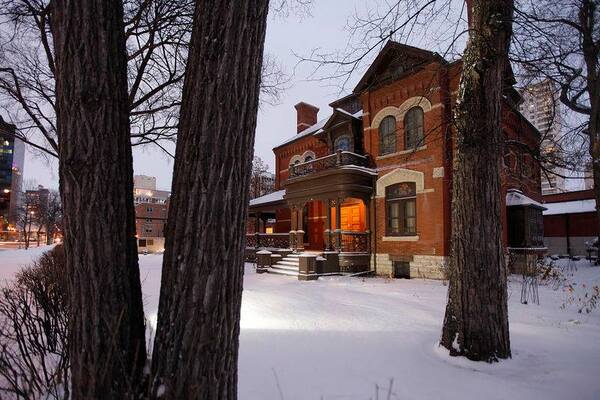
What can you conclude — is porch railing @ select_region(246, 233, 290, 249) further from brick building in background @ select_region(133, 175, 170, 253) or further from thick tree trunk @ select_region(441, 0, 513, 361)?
thick tree trunk @ select_region(441, 0, 513, 361)

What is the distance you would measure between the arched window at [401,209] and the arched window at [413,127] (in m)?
1.84

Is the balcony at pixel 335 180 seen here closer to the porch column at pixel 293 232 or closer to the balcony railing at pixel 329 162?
the balcony railing at pixel 329 162

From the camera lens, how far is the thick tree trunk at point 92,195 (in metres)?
1.91

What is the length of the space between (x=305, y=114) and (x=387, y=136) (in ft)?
36.8

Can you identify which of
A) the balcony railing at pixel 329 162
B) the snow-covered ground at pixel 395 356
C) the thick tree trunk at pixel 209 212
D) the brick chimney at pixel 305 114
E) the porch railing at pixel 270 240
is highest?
the brick chimney at pixel 305 114

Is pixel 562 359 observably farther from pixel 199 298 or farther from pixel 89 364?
pixel 89 364

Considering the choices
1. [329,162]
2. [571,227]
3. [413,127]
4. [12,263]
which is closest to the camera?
[413,127]

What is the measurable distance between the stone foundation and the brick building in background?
364 inches

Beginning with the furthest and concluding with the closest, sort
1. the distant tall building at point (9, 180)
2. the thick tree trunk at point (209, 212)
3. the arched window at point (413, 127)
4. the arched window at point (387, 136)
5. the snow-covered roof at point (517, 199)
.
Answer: the distant tall building at point (9, 180)
the arched window at point (387, 136)
the snow-covered roof at point (517, 199)
the arched window at point (413, 127)
the thick tree trunk at point (209, 212)

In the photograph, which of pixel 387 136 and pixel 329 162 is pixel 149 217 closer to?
pixel 329 162

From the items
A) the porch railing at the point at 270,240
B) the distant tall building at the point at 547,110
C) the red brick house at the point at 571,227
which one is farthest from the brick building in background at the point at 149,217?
the red brick house at the point at 571,227

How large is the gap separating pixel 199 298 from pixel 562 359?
15.1 feet

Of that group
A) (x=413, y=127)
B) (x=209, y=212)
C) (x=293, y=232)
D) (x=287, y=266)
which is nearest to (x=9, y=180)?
(x=293, y=232)

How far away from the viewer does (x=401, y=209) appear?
14.9 metres
